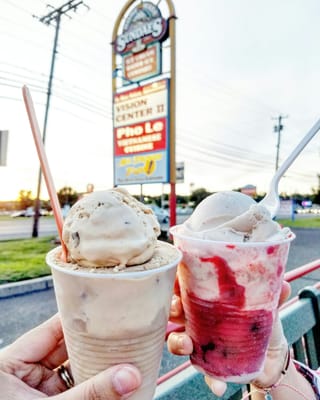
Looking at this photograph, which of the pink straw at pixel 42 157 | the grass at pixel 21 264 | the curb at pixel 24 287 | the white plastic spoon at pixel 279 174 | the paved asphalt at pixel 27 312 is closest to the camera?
the pink straw at pixel 42 157

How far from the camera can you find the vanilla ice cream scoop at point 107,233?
700 mm

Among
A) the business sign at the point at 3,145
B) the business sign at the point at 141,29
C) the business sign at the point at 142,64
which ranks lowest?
the business sign at the point at 3,145

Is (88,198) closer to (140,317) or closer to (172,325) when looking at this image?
(140,317)

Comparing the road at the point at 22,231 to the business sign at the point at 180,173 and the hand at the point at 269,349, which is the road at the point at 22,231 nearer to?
the business sign at the point at 180,173

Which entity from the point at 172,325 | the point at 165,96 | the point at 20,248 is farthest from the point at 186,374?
the point at 20,248

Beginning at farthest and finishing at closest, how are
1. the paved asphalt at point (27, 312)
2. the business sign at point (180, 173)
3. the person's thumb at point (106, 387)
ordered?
1. the business sign at point (180, 173)
2. the paved asphalt at point (27, 312)
3. the person's thumb at point (106, 387)

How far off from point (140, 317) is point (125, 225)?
196 millimetres

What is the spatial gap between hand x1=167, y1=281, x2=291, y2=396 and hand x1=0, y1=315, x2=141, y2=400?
0.86ft

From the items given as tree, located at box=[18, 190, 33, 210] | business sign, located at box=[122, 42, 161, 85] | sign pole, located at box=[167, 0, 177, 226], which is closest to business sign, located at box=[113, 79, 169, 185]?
sign pole, located at box=[167, 0, 177, 226]

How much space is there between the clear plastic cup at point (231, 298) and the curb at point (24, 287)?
4.39 metres

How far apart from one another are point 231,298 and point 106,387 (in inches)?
13.8

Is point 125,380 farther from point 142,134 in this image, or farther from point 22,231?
point 22,231

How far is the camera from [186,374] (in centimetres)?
119

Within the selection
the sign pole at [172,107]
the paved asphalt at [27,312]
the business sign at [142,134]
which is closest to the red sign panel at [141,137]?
the business sign at [142,134]
